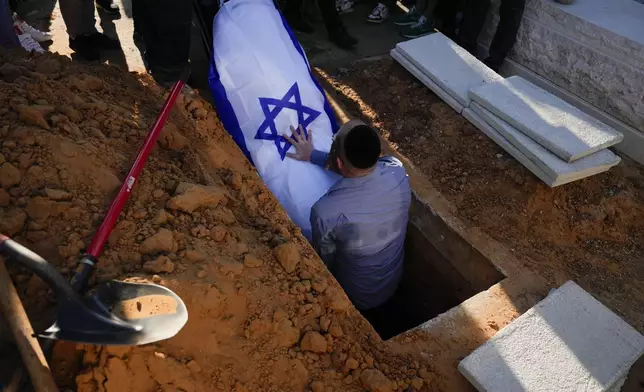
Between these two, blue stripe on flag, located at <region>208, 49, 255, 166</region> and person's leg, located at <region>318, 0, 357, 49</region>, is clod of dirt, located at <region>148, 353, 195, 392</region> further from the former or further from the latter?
person's leg, located at <region>318, 0, 357, 49</region>

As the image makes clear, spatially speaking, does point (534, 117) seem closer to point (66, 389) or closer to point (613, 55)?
point (613, 55)

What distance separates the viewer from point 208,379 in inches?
68.1

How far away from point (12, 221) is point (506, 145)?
286cm

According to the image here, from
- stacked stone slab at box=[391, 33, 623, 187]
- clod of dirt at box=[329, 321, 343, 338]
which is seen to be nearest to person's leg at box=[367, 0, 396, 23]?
stacked stone slab at box=[391, 33, 623, 187]

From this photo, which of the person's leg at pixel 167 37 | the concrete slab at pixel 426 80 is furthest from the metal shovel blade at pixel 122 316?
the concrete slab at pixel 426 80

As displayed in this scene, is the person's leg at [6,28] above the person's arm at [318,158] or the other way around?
above

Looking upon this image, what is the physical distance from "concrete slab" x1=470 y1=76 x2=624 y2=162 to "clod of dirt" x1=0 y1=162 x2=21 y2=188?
2.85 meters

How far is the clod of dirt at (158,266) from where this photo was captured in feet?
5.85

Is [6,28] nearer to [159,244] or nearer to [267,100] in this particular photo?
[267,100]

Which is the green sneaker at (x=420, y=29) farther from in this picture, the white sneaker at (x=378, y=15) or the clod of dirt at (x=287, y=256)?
the clod of dirt at (x=287, y=256)

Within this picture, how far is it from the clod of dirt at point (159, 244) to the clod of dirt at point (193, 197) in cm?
20

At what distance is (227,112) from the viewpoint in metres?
3.10

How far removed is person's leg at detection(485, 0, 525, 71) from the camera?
162 inches

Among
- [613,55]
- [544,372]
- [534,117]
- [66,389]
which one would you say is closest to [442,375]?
[544,372]
